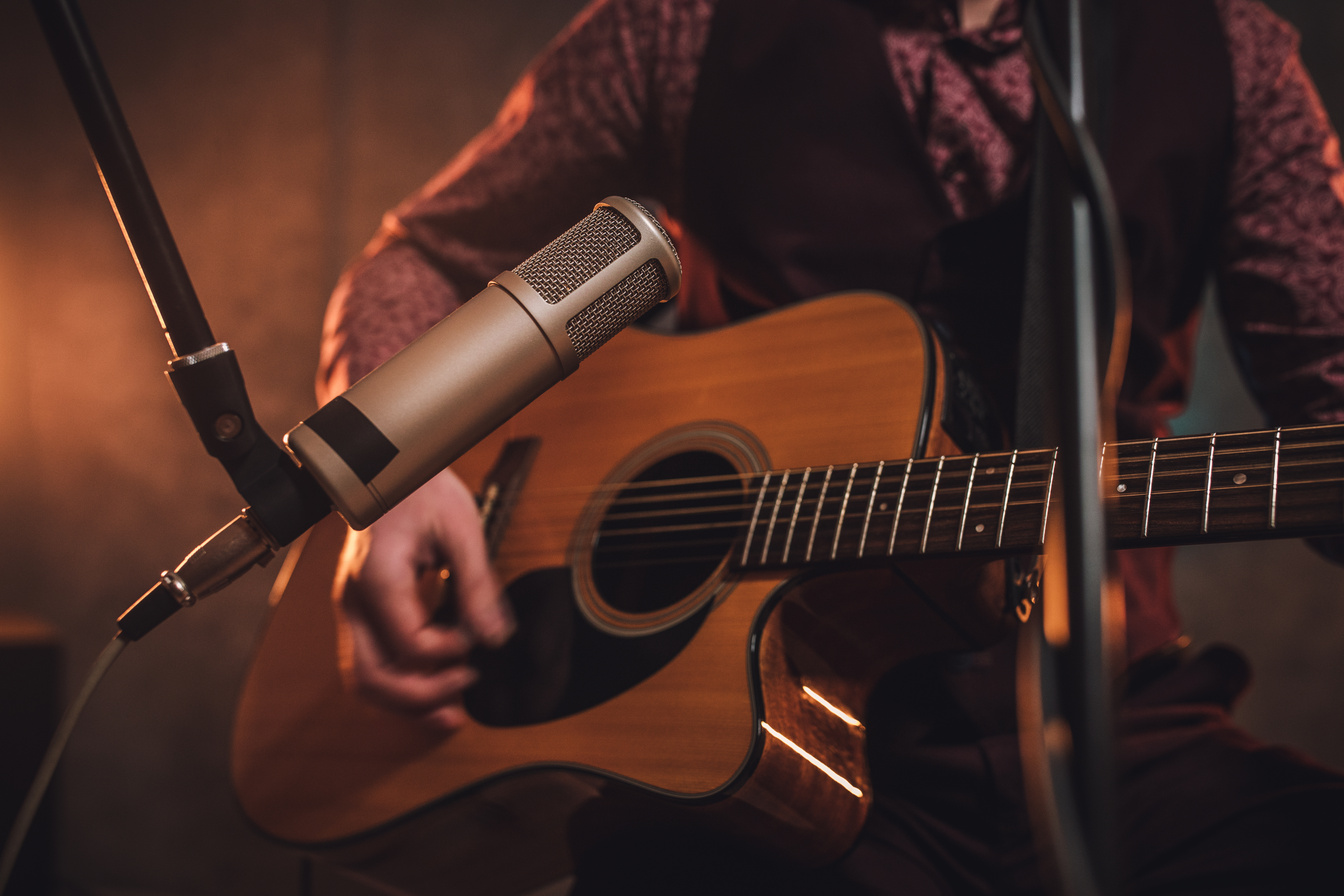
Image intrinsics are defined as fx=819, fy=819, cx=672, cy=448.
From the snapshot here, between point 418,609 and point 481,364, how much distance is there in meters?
0.41

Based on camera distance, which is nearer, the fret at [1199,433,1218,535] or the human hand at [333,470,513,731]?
the fret at [1199,433,1218,535]

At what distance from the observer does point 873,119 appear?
35.2 inches

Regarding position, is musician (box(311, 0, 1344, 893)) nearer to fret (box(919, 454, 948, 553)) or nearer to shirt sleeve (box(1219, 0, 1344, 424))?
shirt sleeve (box(1219, 0, 1344, 424))

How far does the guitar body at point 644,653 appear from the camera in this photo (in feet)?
2.01

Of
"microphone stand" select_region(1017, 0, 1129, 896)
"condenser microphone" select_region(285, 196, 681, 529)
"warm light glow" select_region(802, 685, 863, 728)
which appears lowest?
"warm light glow" select_region(802, 685, 863, 728)

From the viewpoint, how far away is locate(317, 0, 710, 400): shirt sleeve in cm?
102

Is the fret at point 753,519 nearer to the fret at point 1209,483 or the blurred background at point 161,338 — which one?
the fret at point 1209,483

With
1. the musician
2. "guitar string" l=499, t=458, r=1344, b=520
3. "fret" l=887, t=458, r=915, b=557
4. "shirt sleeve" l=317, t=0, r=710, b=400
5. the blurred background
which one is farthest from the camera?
the blurred background

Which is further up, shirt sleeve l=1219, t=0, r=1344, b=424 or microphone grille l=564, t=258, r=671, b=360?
microphone grille l=564, t=258, r=671, b=360

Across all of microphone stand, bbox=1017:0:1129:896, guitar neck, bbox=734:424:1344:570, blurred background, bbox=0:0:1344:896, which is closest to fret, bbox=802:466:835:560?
guitar neck, bbox=734:424:1344:570

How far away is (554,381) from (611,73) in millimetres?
776

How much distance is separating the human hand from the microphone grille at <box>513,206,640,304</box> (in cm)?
37

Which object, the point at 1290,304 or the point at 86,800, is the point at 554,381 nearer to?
the point at 1290,304

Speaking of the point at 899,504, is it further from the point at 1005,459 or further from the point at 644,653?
the point at 644,653
